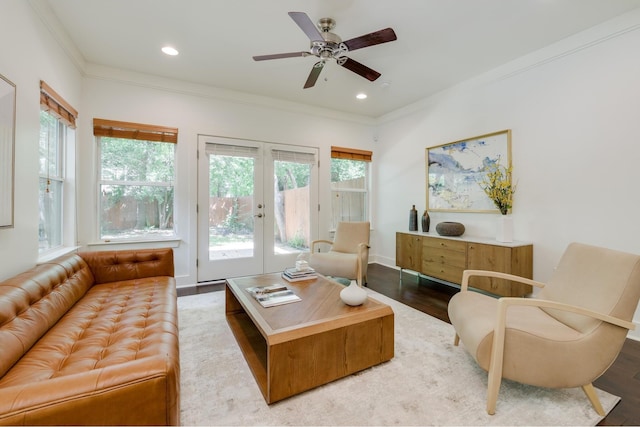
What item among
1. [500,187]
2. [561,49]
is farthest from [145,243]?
[561,49]

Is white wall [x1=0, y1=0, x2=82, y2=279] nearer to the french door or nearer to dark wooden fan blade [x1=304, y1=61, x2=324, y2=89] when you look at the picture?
the french door

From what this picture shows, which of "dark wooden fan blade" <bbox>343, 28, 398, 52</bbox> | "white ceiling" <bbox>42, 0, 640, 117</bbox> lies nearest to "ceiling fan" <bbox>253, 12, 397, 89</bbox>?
"dark wooden fan blade" <bbox>343, 28, 398, 52</bbox>

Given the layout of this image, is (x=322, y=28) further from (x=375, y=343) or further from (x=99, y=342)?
(x=99, y=342)

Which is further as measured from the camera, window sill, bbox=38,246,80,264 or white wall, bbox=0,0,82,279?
window sill, bbox=38,246,80,264

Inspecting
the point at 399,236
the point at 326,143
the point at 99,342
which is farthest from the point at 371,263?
the point at 99,342

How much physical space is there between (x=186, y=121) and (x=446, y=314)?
3985 millimetres

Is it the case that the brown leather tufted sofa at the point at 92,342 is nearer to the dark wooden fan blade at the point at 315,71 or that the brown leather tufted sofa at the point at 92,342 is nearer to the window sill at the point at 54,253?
the window sill at the point at 54,253

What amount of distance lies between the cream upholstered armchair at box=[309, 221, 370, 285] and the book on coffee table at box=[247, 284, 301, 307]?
123 cm

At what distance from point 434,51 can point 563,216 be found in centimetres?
220

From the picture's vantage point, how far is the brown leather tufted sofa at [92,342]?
33.8 inches

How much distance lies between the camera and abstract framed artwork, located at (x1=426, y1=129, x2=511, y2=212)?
343cm

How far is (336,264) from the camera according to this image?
11.7ft

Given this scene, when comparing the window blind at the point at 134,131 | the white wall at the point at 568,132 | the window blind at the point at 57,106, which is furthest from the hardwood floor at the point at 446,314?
the window blind at the point at 57,106

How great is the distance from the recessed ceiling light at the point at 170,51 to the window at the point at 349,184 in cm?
264
